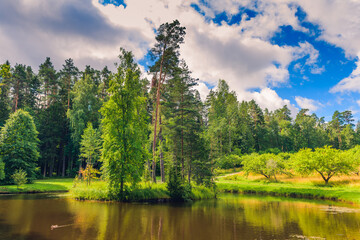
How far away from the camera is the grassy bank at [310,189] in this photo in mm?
29438

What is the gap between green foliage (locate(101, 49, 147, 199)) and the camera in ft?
77.2

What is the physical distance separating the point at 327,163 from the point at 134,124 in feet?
104

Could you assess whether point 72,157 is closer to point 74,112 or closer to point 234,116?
point 74,112

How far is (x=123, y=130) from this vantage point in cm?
2500

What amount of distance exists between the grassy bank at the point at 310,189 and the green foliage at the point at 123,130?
74.9 ft

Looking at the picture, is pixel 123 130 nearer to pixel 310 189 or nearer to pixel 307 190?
pixel 307 190

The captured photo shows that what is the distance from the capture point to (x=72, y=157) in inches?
2263

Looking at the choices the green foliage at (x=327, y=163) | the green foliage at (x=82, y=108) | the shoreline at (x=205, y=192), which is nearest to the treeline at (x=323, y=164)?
the green foliage at (x=327, y=163)

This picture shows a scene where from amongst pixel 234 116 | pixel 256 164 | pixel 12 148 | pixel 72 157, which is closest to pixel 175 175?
pixel 256 164

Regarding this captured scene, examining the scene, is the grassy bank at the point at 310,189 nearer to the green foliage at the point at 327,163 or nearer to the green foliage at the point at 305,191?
the green foliage at the point at 305,191

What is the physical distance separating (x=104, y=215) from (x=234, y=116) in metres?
62.7

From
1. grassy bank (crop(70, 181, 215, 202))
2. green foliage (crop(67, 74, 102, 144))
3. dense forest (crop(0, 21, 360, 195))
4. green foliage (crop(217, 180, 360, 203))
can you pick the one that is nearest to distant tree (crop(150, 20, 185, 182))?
dense forest (crop(0, 21, 360, 195))

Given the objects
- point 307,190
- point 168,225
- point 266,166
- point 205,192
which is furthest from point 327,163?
point 168,225

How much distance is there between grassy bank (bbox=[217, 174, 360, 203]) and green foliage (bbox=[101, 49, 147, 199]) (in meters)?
22.8
